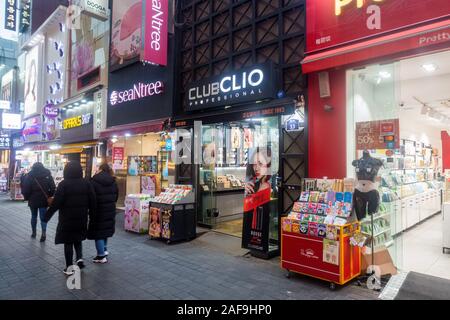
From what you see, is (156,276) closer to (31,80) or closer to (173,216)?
(173,216)

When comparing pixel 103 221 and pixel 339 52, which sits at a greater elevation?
pixel 339 52

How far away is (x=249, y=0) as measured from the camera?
25.3 ft

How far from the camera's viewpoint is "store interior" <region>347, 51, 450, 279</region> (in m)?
5.54

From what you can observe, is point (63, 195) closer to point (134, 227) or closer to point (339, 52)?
point (134, 227)

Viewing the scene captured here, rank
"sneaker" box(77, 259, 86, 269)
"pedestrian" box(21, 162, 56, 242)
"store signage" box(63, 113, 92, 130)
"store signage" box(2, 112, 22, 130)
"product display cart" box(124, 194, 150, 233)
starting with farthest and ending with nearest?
"store signage" box(2, 112, 22, 130) → "store signage" box(63, 113, 92, 130) → "product display cart" box(124, 194, 150, 233) → "pedestrian" box(21, 162, 56, 242) → "sneaker" box(77, 259, 86, 269)

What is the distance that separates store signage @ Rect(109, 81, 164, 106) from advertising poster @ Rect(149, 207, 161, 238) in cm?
417

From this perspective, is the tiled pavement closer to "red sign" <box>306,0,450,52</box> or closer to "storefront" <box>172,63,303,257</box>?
"storefront" <box>172,63,303,257</box>

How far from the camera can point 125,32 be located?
11.4 meters

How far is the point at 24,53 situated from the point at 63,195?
22855 mm

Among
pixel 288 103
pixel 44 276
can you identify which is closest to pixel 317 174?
pixel 288 103

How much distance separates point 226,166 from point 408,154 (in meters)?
5.75

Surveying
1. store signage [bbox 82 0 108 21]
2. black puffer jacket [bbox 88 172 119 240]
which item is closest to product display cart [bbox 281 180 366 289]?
black puffer jacket [bbox 88 172 119 240]

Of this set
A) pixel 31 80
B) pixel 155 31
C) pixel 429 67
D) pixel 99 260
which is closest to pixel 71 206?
pixel 99 260
